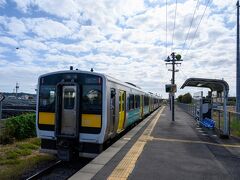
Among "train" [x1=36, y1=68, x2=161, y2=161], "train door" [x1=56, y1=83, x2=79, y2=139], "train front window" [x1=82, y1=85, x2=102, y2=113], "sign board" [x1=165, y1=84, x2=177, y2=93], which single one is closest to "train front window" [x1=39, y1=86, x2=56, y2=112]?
"train" [x1=36, y1=68, x2=161, y2=161]

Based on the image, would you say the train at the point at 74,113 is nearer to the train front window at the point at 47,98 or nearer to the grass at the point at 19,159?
the train front window at the point at 47,98

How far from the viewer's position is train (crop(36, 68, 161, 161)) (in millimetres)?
9820

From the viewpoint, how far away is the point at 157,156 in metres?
9.07

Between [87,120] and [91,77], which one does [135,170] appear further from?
[91,77]

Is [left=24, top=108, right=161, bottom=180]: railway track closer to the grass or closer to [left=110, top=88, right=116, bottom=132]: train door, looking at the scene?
the grass

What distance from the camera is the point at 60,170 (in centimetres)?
938

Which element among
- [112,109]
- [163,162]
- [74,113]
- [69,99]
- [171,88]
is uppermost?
[171,88]

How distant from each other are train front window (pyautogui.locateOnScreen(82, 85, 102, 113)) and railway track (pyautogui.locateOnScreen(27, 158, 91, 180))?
1.68 metres

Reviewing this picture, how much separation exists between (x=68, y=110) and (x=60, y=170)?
5.84 feet

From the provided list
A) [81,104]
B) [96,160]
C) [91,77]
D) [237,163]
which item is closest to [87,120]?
[81,104]

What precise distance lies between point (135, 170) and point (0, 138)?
8.21 m

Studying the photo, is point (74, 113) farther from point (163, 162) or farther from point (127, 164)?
point (163, 162)

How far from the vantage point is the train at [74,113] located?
982cm

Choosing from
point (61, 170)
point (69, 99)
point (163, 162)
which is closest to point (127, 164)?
point (163, 162)
